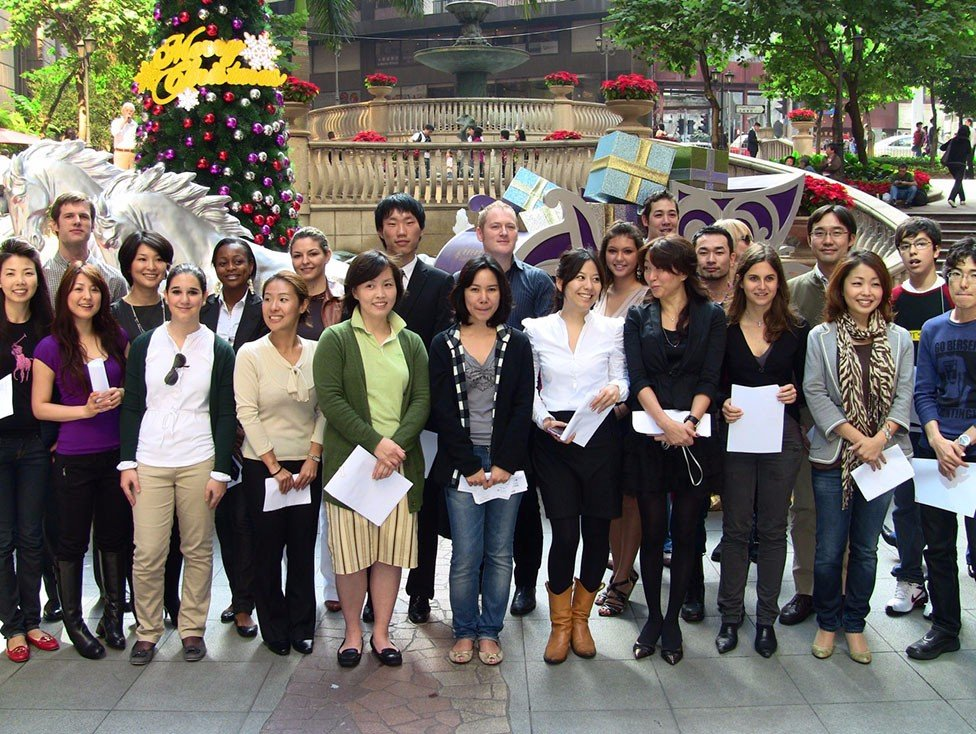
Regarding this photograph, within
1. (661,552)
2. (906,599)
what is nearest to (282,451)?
(661,552)

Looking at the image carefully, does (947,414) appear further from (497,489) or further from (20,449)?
(20,449)

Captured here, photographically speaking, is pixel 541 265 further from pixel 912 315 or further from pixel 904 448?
pixel 904 448

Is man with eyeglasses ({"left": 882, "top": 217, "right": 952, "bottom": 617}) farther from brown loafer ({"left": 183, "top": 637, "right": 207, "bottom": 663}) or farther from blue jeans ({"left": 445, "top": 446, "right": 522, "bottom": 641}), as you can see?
brown loafer ({"left": 183, "top": 637, "right": 207, "bottom": 663})

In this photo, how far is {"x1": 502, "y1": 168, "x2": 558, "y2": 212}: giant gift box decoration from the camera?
25.7 ft

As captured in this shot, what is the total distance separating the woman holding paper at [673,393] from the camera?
4.25 meters

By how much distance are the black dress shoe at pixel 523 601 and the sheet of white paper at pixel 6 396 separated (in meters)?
2.47

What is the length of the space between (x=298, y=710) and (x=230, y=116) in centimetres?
705

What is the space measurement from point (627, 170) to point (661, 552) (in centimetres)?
414

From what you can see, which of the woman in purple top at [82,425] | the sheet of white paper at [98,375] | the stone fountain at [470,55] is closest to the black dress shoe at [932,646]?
the woman in purple top at [82,425]

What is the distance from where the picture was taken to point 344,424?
13.5 feet

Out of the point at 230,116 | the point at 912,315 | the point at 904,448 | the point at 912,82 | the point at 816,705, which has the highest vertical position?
the point at 912,82

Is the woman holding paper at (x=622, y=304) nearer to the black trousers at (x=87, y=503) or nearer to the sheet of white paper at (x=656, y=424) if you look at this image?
the sheet of white paper at (x=656, y=424)

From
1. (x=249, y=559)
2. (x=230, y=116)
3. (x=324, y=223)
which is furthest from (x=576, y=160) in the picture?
(x=249, y=559)

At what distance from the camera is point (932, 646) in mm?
4371
